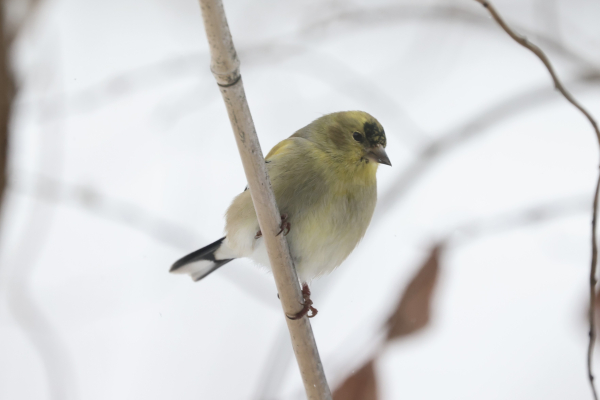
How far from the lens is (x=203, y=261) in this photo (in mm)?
2682

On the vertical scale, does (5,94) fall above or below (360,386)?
above

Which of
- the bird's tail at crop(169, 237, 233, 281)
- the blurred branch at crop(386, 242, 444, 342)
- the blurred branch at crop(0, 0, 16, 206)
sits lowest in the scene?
the blurred branch at crop(386, 242, 444, 342)

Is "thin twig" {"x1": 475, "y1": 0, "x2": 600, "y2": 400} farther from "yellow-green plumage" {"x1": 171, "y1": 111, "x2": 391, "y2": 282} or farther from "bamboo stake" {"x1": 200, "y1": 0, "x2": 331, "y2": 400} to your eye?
"yellow-green plumage" {"x1": 171, "y1": 111, "x2": 391, "y2": 282}

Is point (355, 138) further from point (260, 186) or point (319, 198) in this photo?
point (260, 186)

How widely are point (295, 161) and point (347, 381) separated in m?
0.84

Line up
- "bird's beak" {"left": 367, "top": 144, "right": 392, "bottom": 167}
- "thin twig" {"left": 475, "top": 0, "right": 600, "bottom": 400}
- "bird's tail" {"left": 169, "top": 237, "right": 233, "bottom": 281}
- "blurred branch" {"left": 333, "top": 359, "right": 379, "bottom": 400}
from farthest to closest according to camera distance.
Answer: "bird's tail" {"left": 169, "top": 237, "right": 233, "bottom": 281} → "bird's beak" {"left": 367, "top": 144, "right": 392, "bottom": 167} → "blurred branch" {"left": 333, "top": 359, "right": 379, "bottom": 400} → "thin twig" {"left": 475, "top": 0, "right": 600, "bottom": 400}

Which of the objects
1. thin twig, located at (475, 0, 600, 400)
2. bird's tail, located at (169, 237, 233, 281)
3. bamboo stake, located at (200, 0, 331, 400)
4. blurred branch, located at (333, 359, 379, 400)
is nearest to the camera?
bamboo stake, located at (200, 0, 331, 400)

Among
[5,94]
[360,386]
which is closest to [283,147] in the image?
[360,386]

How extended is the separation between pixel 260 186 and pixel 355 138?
92cm

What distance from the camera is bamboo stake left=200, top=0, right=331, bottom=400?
1.03 meters

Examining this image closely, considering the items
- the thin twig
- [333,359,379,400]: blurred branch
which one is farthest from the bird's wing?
the thin twig

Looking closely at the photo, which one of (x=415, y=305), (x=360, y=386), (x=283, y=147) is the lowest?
(x=360, y=386)

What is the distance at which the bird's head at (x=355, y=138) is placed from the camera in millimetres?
2068

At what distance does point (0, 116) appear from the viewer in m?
2.35
